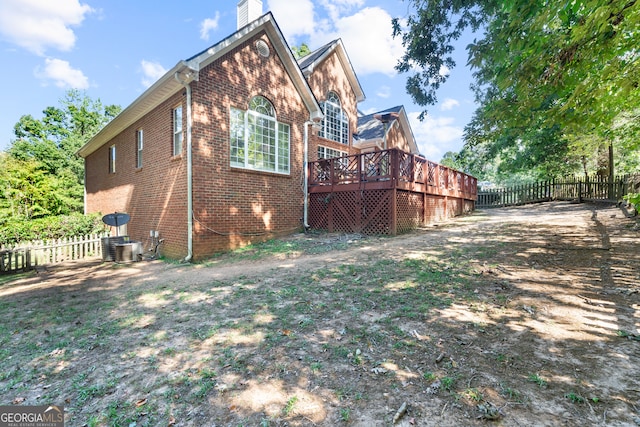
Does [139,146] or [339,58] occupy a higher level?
[339,58]

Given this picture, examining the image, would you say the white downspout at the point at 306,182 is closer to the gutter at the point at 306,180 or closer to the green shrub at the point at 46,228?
the gutter at the point at 306,180

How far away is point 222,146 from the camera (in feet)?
32.0

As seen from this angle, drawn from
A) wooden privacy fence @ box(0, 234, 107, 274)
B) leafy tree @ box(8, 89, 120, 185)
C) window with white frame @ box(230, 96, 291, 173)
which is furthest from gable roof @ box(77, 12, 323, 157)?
leafy tree @ box(8, 89, 120, 185)

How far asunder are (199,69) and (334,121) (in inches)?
334

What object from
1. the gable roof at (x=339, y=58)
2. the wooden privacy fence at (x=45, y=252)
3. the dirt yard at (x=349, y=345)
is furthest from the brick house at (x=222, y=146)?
the dirt yard at (x=349, y=345)

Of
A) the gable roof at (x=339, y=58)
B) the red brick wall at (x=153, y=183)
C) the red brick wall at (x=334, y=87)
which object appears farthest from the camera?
the red brick wall at (x=334, y=87)

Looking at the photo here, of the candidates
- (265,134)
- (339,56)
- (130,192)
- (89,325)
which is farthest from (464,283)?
(339,56)

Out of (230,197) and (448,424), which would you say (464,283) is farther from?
(230,197)

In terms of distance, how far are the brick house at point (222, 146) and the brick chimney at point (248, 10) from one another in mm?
43

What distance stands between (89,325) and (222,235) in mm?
5383

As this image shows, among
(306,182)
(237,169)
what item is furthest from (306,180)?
(237,169)

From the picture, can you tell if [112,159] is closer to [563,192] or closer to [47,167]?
[47,167]

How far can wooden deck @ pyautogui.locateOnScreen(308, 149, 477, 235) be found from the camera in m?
10.6

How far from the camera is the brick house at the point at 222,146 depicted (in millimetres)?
9234
